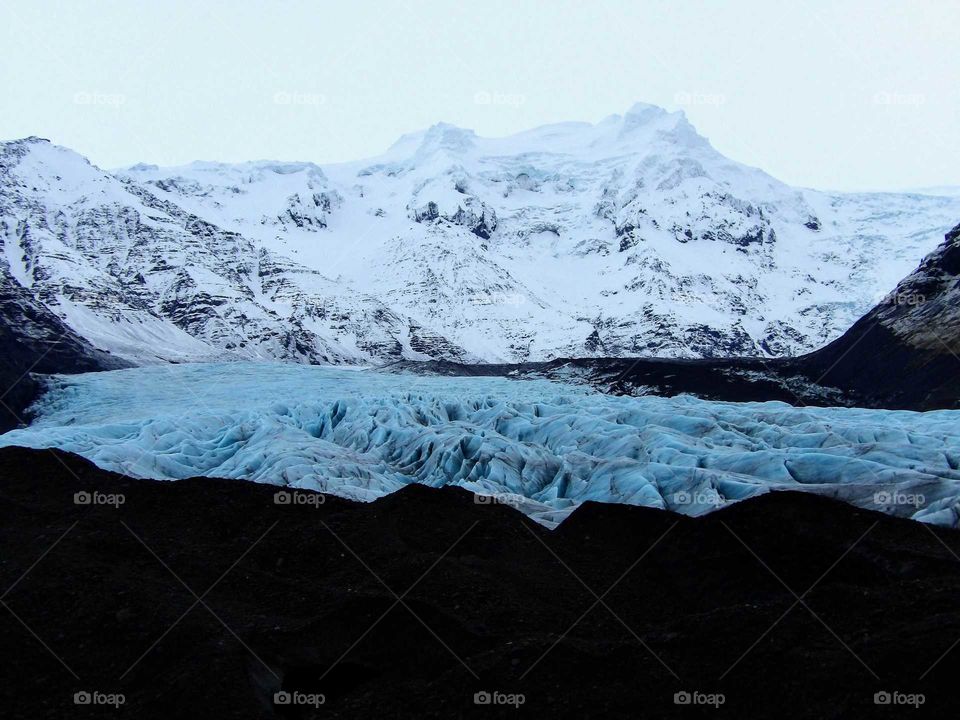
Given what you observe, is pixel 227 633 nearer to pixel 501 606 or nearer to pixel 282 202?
pixel 501 606

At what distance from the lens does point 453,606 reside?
482 inches

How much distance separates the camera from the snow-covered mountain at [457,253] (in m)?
93.4

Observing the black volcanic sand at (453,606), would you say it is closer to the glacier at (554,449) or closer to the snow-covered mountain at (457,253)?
the glacier at (554,449)

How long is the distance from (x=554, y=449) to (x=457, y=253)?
11528cm

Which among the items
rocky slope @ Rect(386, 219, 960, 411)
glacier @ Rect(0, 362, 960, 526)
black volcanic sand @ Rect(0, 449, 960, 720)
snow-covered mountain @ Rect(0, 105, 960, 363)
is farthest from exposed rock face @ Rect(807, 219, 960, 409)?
snow-covered mountain @ Rect(0, 105, 960, 363)

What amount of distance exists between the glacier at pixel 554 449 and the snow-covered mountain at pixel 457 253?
37.1 metres

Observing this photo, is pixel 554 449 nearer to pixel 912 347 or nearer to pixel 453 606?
pixel 453 606

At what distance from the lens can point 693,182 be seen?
163750mm

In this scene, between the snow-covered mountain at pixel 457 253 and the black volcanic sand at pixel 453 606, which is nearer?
the black volcanic sand at pixel 453 606

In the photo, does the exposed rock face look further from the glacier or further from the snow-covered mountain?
the snow-covered mountain

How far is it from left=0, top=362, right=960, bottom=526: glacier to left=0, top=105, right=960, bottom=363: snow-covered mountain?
37125 millimetres

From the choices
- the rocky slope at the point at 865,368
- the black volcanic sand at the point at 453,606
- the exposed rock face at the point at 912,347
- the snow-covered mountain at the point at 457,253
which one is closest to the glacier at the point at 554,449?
the black volcanic sand at the point at 453,606

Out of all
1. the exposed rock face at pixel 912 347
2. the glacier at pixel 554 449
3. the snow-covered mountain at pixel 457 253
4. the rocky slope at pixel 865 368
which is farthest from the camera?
the snow-covered mountain at pixel 457 253

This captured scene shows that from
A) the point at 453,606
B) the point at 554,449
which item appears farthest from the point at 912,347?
the point at 453,606
